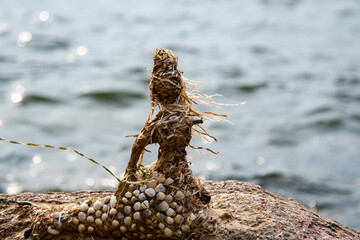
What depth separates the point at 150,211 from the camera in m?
1.82

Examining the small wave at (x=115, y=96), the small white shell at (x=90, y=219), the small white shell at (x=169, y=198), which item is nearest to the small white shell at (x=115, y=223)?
the small white shell at (x=90, y=219)

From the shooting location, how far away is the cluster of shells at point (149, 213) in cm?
183

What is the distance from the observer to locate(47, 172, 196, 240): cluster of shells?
1828 millimetres

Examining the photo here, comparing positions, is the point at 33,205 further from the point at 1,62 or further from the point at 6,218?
the point at 1,62

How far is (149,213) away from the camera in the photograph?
1821 mm

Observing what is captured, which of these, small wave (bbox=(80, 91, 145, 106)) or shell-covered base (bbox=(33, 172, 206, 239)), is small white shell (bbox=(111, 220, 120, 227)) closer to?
shell-covered base (bbox=(33, 172, 206, 239))

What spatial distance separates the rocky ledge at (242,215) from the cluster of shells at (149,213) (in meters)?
0.16

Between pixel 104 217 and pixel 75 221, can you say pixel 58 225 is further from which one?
pixel 104 217

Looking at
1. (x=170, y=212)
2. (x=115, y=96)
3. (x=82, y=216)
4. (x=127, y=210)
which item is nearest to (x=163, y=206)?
(x=170, y=212)

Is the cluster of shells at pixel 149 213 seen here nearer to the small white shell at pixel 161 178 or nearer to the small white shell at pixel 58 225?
the small white shell at pixel 161 178

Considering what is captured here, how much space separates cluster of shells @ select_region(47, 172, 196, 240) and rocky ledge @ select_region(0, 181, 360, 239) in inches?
6.2

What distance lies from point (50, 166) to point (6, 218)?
2.74 meters

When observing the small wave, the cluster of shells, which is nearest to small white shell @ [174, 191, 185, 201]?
the cluster of shells

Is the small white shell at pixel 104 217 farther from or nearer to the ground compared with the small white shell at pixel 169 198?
nearer to the ground
